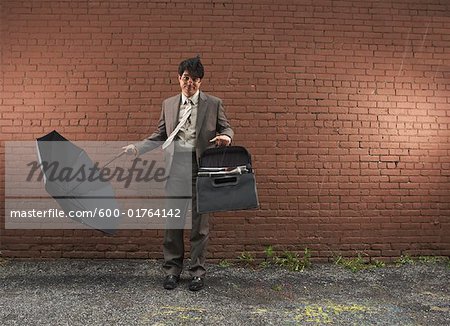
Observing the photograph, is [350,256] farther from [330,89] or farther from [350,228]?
[330,89]

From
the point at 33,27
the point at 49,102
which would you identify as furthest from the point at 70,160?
the point at 33,27

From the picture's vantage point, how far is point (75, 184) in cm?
359

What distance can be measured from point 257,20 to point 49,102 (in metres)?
2.52

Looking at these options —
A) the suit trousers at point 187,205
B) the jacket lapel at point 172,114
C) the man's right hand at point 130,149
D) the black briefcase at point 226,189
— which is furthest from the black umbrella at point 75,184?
the black briefcase at point 226,189

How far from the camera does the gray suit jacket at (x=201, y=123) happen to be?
11.6 feet

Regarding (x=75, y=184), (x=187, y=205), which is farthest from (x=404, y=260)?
(x=75, y=184)

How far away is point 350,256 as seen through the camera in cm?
444

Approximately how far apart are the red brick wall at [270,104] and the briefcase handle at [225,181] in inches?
48.4

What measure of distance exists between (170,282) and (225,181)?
3.52 feet

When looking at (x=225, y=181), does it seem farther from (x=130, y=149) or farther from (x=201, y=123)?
(x=130, y=149)

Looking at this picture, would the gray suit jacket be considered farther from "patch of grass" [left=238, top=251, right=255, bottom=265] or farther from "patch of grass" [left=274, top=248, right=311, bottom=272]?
"patch of grass" [left=274, top=248, right=311, bottom=272]

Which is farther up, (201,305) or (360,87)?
(360,87)

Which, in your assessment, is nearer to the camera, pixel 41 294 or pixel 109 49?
pixel 41 294

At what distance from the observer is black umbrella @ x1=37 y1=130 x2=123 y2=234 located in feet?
11.5
